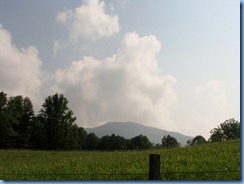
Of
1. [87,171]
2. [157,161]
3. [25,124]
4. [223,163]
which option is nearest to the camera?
[157,161]

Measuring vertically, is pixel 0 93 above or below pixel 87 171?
above

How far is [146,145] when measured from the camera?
79250 mm

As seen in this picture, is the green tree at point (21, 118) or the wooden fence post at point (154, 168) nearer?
the wooden fence post at point (154, 168)

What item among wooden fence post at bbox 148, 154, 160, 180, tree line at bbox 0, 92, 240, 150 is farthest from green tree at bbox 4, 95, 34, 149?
wooden fence post at bbox 148, 154, 160, 180

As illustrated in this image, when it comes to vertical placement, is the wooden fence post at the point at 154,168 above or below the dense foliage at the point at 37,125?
below

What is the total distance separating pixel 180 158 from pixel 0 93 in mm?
41754

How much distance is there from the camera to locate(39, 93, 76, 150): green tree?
53031 mm

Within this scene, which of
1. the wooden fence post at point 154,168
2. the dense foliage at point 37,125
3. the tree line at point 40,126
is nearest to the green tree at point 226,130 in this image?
the tree line at point 40,126

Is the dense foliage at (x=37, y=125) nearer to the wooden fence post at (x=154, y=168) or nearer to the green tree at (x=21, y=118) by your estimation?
the green tree at (x=21, y=118)

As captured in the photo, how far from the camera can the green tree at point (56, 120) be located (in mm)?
53031

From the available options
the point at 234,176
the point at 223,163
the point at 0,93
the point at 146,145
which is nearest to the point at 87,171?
the point at 223,163

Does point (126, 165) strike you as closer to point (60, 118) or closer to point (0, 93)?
point (0, 93)

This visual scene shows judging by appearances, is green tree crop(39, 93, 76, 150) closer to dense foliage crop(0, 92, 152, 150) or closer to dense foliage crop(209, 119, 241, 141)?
dense foliage crop(0, 92, 152, 150)

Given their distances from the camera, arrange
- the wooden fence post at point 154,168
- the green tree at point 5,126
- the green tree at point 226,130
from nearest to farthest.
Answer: the wooden fence post at point 154,168 → the green tree at point 5,126 → the green tree at point 226,130
